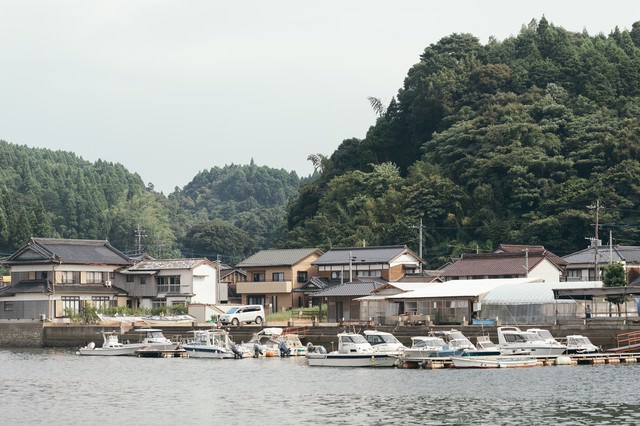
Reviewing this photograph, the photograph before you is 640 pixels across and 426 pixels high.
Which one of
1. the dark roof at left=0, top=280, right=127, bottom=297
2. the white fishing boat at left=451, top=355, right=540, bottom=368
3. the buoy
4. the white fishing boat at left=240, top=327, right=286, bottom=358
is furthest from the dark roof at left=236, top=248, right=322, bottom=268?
the buoy

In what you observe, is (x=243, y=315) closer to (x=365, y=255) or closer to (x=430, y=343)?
(x=365, y=255)

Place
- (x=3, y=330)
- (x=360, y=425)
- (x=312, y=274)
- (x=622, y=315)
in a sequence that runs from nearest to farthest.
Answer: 1. (x=360, y=425)
2. (x=622, y=315)
3. (x=3, y=330)
4. (x=312, y=274)

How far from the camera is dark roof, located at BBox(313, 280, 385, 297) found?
84750 millimetres

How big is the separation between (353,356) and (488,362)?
7675 mm

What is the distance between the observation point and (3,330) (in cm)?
9050

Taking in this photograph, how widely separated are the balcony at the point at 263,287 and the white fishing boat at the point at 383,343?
3870 cm

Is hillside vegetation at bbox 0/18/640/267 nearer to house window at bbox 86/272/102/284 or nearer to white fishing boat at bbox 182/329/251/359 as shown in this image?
house window at bbox 86/272/102/284

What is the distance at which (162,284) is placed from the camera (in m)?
102

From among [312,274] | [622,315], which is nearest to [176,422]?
[622,315]

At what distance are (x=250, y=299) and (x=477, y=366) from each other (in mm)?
48161

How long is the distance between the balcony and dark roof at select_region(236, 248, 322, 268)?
1797 millimetres

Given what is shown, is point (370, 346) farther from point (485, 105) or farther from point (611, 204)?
point (485, 105)

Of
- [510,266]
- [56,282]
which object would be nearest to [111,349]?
[56,282]

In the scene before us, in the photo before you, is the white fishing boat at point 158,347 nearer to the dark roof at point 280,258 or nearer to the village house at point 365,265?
the village house at point 365,265
